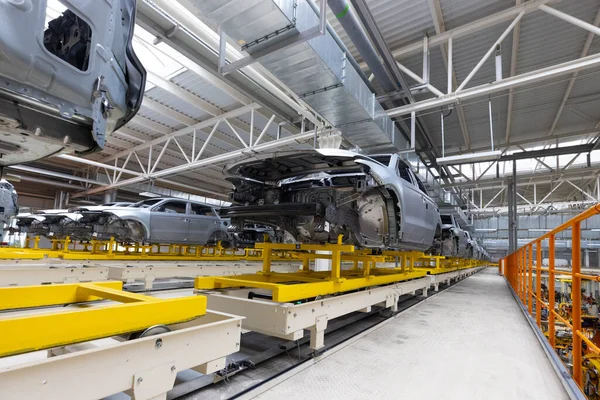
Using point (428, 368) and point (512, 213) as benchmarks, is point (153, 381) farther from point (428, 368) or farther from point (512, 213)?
point (512, 213)

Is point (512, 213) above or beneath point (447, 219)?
above

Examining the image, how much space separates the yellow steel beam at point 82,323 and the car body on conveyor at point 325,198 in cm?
143

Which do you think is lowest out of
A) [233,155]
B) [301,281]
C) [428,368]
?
[428,368]

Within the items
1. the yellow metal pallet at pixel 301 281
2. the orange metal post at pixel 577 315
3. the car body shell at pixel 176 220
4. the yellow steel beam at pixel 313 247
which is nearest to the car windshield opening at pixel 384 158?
the yellow metal pallet at pixel 301 281

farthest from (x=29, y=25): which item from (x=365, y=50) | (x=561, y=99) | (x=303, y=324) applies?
(x=561, y=99)

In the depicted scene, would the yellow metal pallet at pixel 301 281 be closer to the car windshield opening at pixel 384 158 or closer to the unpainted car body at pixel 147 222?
the car windshield opening at pixel 384 158

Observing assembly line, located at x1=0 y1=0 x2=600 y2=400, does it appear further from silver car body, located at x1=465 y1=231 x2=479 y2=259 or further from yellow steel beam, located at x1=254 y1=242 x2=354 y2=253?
silver car body, located at x1=465 y1=231 x2=479 y2=259

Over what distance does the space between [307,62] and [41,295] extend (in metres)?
3.59

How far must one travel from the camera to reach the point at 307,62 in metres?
4.16

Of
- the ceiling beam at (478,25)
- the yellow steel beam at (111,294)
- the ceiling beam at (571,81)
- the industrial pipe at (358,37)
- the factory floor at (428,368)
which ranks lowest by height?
the factory floor at (428,368)

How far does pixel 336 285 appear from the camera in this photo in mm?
3055

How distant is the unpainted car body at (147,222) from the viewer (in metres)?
6.97

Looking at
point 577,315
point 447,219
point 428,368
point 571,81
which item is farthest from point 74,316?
point 571,81

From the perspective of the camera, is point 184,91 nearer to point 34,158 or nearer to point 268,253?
point 268,253
